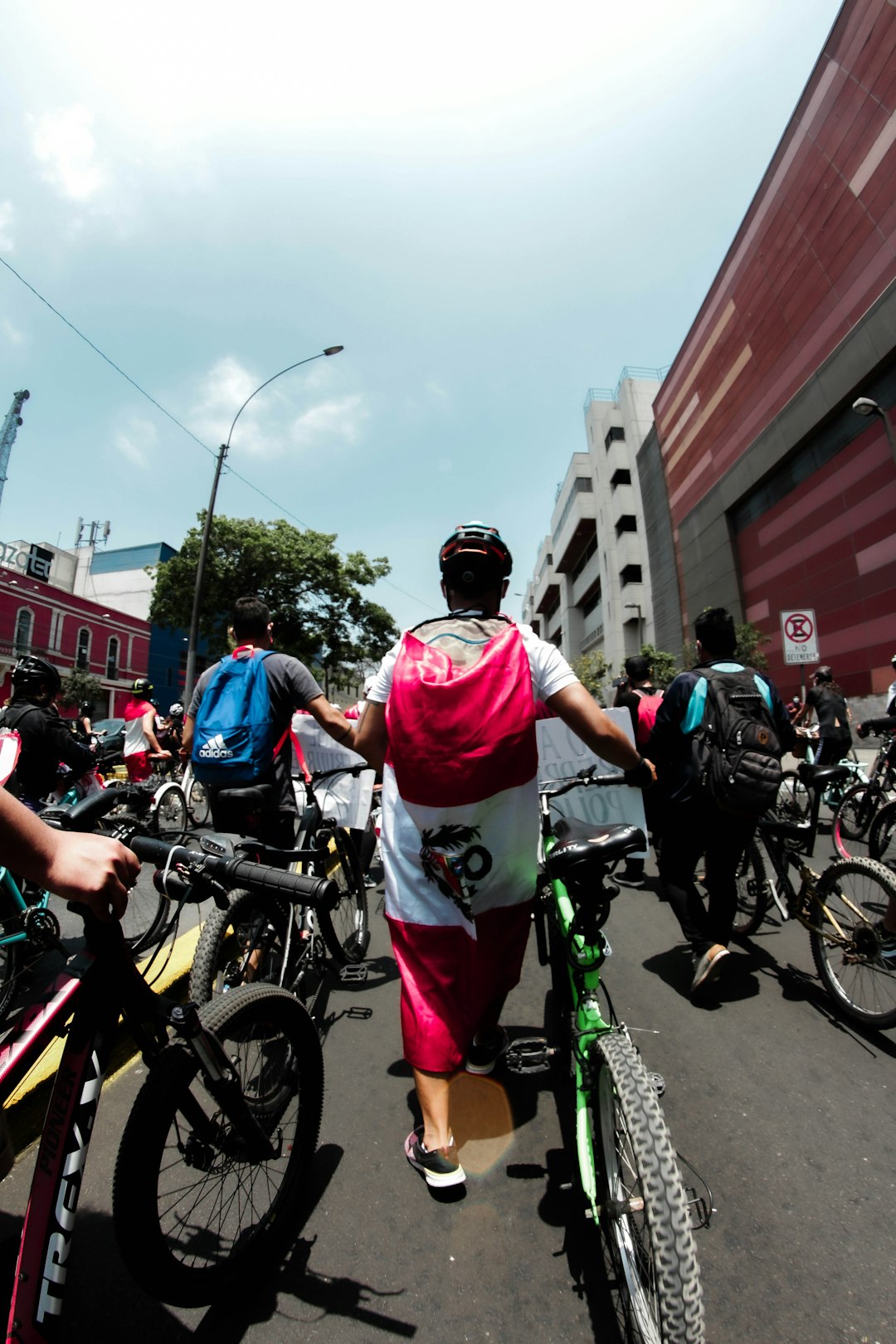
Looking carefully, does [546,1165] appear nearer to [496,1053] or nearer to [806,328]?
[496,1053]

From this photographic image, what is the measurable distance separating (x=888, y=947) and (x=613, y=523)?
45044mm

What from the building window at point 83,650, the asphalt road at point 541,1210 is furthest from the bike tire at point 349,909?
the building window at point 83,650

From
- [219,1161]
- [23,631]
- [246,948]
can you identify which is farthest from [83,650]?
[219,1161]

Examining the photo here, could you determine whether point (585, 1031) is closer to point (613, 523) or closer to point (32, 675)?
point (32, 675)

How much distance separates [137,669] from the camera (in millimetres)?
44656

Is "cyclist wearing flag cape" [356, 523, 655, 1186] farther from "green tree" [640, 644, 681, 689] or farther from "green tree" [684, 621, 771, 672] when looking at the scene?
"green tree" [640, 644, 681, 689]

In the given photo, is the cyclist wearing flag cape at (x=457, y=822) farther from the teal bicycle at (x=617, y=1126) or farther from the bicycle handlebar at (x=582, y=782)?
the bicycle handlebar at (x=582, y=782)

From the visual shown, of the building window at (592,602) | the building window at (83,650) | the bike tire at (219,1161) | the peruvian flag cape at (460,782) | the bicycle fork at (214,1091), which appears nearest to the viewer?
the bike tire at (219,1161)

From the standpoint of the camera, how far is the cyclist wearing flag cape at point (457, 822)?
1.77 metres

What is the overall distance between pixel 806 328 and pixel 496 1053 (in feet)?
92.0

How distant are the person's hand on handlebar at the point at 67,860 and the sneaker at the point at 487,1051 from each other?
166 cm

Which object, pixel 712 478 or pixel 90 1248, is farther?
pixel 712 478

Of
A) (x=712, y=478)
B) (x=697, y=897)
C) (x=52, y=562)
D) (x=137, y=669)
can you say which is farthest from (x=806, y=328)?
(x=52, y=562)

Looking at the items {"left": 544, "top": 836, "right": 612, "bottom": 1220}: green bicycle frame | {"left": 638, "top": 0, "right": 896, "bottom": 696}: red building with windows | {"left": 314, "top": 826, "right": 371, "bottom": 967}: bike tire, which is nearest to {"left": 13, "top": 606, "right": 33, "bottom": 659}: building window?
{"left": 638, "top": 0, "right": 896, "bottom": 696}: red building with windows
